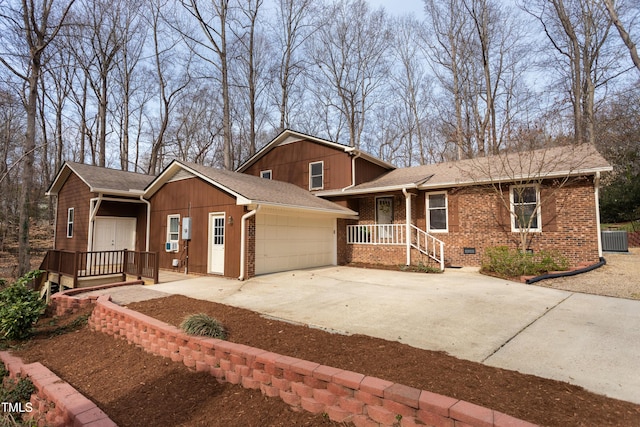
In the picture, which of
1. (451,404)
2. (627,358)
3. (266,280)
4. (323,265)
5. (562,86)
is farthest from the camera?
(562,86)

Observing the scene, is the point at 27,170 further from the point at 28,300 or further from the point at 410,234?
the point at 410,234

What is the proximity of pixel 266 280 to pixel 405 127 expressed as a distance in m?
21.0

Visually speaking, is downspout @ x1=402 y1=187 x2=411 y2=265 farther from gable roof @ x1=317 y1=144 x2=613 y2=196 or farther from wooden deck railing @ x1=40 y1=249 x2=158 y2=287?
wooden deck railing @ x1=40 y1=249 x2=158 y2=287

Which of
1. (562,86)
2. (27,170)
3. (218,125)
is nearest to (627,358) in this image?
(27,170)

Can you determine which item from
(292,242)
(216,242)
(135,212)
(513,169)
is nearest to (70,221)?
(135,212)

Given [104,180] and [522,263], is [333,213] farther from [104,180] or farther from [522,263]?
[104,180]

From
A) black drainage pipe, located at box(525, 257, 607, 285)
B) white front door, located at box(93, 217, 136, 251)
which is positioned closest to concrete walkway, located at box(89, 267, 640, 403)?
black drainage pipe, located at box(525, 257, 607, 285)

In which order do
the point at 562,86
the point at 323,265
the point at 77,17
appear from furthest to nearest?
the point at 562,86
the point at 77,17
the point at 323,265

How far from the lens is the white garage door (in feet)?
33.7

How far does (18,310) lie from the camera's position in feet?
18.9

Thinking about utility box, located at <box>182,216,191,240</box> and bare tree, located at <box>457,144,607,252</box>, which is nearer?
bare tree, located at <box>457,144,607,252</box>

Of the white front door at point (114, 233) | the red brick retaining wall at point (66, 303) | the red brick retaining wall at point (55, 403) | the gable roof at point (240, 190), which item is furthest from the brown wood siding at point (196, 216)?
the red brick retaining wall at point (55, 403)

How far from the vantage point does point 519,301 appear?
634 cm

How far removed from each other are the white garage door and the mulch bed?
496cm
